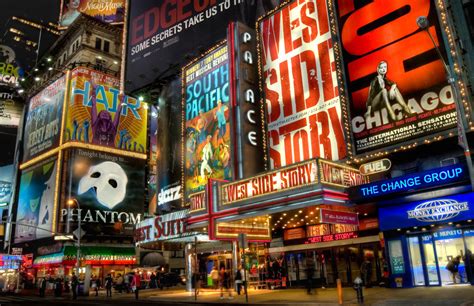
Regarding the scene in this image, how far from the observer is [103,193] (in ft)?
195

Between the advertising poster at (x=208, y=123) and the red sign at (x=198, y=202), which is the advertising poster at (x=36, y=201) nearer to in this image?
the advertising poster at (x=208, y=123)

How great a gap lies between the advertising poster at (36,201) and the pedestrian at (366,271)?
42.5 metres

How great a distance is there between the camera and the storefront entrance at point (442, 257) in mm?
21609

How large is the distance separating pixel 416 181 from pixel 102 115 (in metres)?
48.6

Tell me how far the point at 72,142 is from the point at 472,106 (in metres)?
48.7

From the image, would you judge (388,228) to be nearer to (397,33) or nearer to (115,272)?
(397,33)

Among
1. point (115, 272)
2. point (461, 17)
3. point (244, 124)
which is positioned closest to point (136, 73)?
point (244, 124)

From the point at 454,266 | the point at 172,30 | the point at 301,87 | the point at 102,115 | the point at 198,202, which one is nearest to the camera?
the point at 454,266

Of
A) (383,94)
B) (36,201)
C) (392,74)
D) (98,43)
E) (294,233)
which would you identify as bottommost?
(294,233)

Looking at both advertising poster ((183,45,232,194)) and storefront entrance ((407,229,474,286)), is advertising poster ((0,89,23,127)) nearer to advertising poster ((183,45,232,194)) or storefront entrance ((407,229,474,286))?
advertising poster ((183,45,232,194))

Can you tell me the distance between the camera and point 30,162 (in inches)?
2562

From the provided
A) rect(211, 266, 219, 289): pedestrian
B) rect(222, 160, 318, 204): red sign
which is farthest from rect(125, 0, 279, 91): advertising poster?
rect(211, 266, 219, 289): pedestrian

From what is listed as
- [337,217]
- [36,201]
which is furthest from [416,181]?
[36,201]

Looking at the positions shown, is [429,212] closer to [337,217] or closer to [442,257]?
[442,257]
